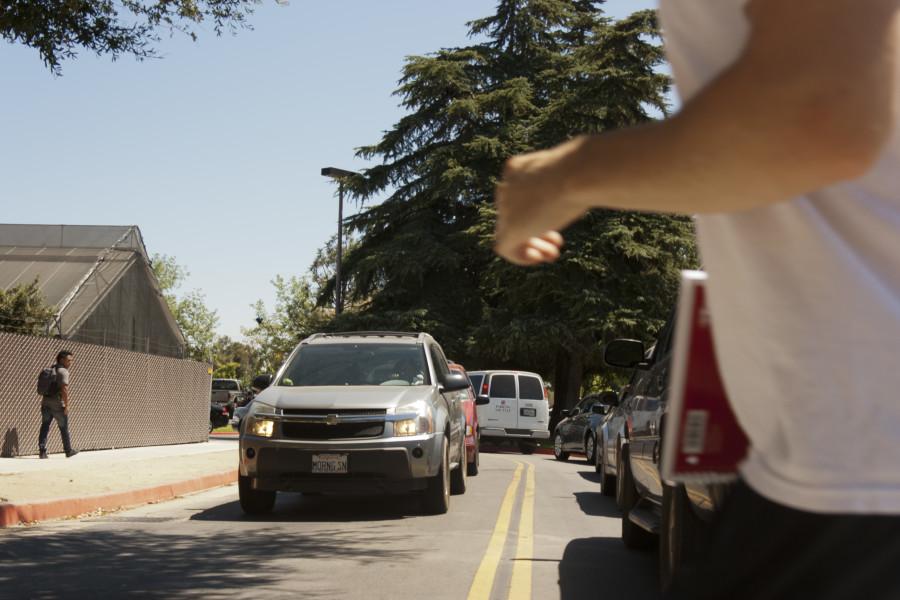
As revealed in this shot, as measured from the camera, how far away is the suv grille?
34.9ft

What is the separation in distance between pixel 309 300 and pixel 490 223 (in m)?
36.4

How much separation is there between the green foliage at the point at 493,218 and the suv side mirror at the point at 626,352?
104 ft

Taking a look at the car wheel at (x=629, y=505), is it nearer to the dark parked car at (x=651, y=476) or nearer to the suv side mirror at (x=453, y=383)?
the dark parked car at (x=651, y=476)

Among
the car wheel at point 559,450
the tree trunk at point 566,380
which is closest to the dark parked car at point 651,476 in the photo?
the car wheel at point 559,450

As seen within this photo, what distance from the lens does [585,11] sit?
1870 inches

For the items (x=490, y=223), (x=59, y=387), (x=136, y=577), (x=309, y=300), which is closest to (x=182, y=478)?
(x=59, y=387)

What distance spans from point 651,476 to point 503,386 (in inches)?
988

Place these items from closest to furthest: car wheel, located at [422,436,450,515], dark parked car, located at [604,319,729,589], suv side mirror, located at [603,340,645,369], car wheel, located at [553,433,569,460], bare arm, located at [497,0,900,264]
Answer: bare arm, located at [497,0,900,264]
dark parked car, located at [604,319,729,589]
suv side mirror, located at [603,340,645,369]
car wheel, located at [422,436,450,515]
car wheel, located at [553,433,569,460]

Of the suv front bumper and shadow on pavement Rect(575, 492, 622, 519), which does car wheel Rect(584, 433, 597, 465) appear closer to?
shadow on pavement Rect(575, 492, 622, 519)

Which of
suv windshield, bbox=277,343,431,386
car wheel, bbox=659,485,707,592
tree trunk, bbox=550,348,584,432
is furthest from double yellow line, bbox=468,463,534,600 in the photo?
tree trunk, bbox=550,348,584,432

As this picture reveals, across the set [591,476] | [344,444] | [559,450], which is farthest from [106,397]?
[344,444]

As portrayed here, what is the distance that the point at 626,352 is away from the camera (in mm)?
6836

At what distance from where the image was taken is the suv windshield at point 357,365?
39.2ft

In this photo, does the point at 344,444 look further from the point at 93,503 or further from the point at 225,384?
the point at 225,384
